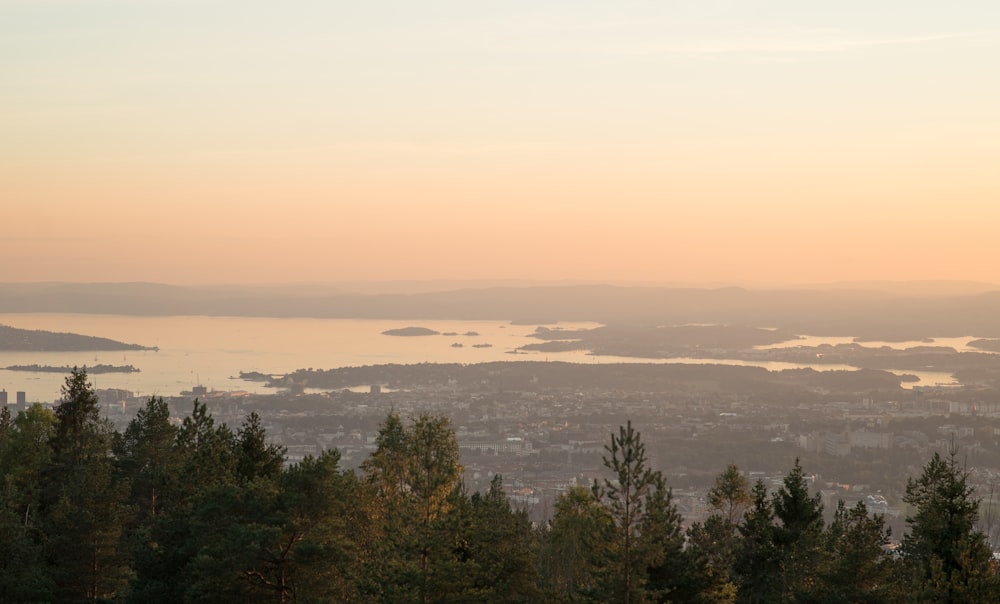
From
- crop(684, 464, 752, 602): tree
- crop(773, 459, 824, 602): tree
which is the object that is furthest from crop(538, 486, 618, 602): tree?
crop(773, 459, 824, 602): tree

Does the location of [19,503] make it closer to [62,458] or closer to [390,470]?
[62,458]

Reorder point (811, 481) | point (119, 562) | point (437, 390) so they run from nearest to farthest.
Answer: point (119, 562)
point (811, 481)
point (437, 390)

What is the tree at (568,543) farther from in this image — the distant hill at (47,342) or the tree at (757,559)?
the distant hill at (47,342)

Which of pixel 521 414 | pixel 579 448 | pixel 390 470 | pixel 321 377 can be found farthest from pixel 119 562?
pixel 321 377

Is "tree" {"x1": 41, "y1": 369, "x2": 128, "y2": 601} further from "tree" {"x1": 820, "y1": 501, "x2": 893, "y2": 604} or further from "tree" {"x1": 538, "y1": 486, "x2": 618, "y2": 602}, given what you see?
"tree" {"x1": 820, "y1": 501, "x2": 893, "y2": 604}

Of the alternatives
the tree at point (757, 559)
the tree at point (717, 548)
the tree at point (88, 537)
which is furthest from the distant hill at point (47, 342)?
the tree at point (757, 559)

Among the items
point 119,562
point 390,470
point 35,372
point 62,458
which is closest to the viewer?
point 119,562

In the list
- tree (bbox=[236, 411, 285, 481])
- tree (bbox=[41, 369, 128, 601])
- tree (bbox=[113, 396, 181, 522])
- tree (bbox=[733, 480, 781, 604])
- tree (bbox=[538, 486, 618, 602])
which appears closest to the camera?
tree (bbox=[733, 480, 781, 604])
